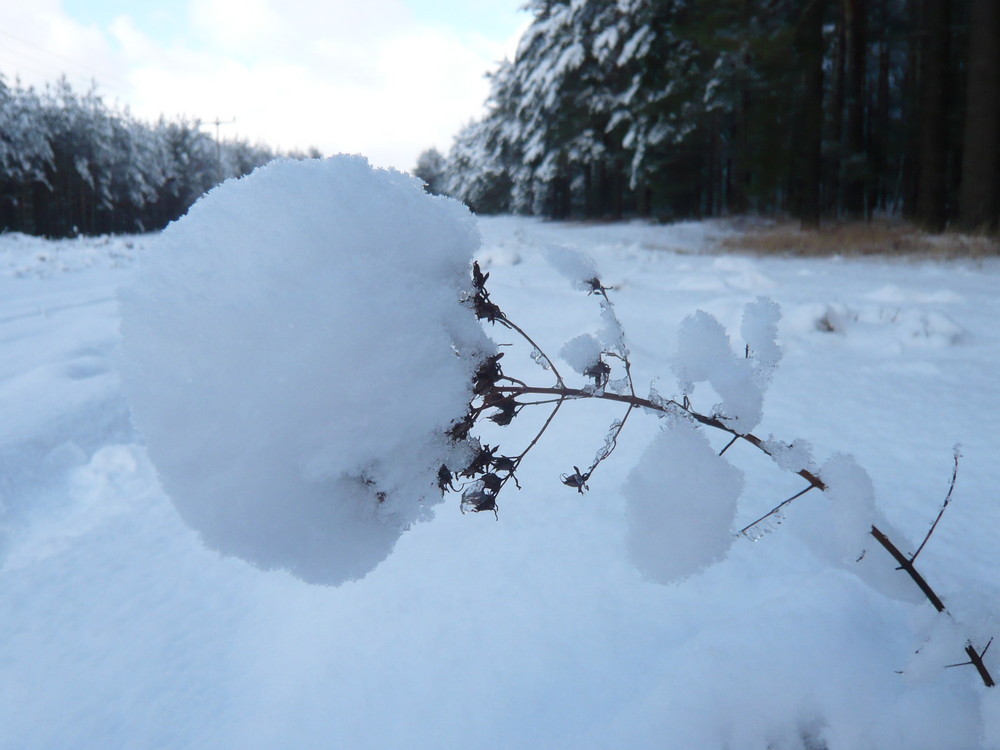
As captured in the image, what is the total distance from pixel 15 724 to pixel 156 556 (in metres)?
0.49

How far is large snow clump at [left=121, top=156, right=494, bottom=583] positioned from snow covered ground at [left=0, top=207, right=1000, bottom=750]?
147mm

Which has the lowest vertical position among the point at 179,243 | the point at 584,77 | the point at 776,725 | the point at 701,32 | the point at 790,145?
the point at 776,725

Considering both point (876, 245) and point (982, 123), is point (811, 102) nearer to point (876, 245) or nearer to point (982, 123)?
point (982, 123)

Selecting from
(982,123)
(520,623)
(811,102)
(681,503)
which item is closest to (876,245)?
(982,123)

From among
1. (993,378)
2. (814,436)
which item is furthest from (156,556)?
(993,378)

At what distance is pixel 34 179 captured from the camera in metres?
25.0

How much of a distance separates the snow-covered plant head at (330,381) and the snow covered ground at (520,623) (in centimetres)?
16

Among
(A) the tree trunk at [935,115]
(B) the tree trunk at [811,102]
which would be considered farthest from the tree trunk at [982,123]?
(B) the tree trunk at [811,102]

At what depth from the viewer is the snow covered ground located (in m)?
0.98

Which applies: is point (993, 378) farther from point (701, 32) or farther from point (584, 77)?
point (584, 77)

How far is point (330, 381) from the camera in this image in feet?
2.01

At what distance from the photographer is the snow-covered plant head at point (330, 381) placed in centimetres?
61

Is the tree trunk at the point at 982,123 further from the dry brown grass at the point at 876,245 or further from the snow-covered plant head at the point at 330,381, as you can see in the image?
the snow-covered plant head at the point at 330,381

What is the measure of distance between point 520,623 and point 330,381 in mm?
798
